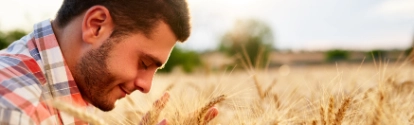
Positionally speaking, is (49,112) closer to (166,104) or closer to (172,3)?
(166,104)

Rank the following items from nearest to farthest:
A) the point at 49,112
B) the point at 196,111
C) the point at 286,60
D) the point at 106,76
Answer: the point at 49,112 → the point at 196,111 → the point at 106,76 → the point at 286,60

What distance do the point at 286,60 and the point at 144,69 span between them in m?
35.2

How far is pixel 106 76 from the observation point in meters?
1.58

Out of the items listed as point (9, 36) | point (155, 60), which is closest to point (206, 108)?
point (155, 60)

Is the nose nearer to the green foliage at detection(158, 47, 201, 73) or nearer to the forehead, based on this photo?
the forehead

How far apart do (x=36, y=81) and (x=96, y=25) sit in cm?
33

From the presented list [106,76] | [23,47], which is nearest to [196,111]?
[106,76]

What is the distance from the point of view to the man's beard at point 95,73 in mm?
1568

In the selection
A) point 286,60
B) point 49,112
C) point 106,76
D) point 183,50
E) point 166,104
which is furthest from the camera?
point 286,60

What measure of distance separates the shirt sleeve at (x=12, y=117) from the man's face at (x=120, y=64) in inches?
18.1

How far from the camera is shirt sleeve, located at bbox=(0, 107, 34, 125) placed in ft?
3.67

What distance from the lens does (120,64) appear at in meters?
1.56

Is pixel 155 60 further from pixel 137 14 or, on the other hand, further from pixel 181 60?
pixel 181 60

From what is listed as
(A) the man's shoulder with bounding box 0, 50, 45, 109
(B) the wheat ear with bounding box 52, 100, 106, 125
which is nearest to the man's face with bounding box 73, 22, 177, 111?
(A) the man's shoulder with bounding box 0, 50, 45, 109
